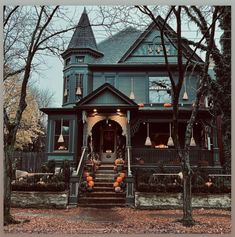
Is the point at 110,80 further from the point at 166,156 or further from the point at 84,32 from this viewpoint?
the point at 166,156

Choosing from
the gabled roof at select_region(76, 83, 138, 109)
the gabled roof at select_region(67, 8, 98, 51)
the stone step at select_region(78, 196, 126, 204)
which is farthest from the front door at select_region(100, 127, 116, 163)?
the gabled roof at select_region(67, 8, 98, 51)

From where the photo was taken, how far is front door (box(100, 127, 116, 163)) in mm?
8078

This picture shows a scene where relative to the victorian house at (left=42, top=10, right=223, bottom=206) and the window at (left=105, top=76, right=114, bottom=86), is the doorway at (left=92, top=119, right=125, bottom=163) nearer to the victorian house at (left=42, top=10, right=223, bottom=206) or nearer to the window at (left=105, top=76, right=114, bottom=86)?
the victorian house at (left=42, top=10, right=223, bottom=206)

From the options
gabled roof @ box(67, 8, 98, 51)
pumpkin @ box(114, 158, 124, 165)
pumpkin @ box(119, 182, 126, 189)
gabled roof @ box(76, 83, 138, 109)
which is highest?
gabled roof @ box(67, 8, 98, 51)

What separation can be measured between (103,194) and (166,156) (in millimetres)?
1761

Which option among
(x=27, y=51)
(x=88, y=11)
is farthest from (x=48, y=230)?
(x=88, y=11)

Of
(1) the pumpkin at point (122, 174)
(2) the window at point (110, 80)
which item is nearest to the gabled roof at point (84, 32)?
(2) the window at point (110, 80)

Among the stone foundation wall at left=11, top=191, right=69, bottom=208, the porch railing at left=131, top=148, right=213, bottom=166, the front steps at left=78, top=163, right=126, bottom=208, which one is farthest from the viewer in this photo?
the porch railing at left=131, top=148, right=213, bottom=166

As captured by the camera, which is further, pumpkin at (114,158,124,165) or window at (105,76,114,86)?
window at (105,76,114,86)

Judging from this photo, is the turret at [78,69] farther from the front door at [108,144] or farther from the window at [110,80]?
the front door at [108,144]

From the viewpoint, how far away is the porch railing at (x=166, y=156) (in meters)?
6.86

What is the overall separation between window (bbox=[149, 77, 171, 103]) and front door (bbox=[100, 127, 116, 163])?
1402 mm

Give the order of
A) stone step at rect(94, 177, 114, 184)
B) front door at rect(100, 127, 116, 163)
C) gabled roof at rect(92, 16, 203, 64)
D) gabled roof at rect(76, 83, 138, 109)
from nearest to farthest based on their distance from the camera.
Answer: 1. gabled roof at rect(92, 16, 203, 64)
2. stone step at rect(94, 177, 114, 184)
3. front door at rect(100, 127, 116, 163)
4. gabled roof at rect(76, 83, 138, 109)

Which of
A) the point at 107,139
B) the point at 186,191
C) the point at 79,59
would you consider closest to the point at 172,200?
the point at 186,191
